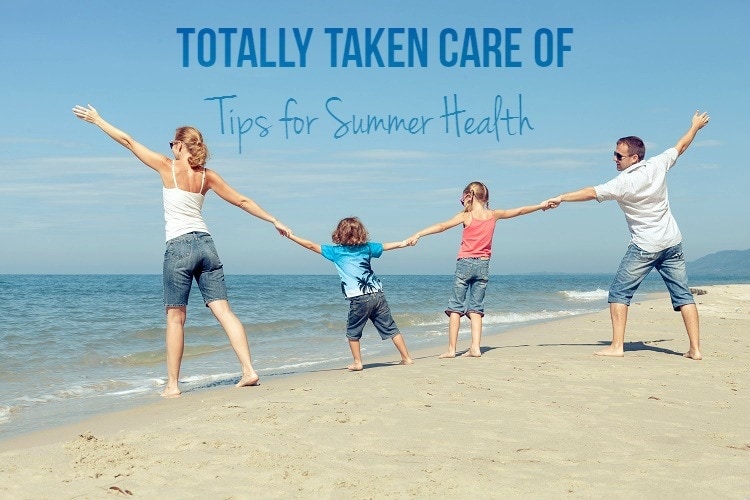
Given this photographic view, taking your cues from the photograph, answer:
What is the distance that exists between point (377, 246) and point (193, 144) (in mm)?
2080

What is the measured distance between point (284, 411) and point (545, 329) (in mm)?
7266

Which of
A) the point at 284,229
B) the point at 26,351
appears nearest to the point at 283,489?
the point at 284,229

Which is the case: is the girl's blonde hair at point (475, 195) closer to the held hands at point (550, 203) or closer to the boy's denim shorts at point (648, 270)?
the held hands at point (550, 203)

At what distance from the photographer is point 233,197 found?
20.0 feet

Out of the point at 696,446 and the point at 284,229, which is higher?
the point at 284,229

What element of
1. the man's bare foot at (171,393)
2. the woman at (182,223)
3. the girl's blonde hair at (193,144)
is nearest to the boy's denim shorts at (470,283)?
the woman at (182,223)

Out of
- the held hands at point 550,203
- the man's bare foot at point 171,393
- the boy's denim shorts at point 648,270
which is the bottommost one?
the man's bare foot at point 171,393

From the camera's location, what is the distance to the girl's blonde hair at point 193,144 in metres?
5.75

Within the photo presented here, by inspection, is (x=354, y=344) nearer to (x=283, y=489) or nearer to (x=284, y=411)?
(x=284, y=411)

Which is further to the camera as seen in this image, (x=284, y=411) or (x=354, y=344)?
(x=354, y=344)

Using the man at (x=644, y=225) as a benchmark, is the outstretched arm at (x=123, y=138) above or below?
above

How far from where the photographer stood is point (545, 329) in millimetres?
11156

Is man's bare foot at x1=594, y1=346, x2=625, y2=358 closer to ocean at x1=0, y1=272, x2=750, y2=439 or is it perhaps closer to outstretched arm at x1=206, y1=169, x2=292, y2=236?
ocean at x1=0, y1=272, x2=750, y2=439

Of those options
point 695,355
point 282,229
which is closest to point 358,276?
point 282,229
